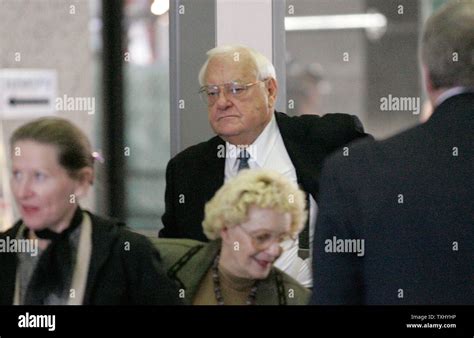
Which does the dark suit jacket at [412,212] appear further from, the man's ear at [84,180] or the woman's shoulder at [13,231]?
the woman's shoulder at [13,231]

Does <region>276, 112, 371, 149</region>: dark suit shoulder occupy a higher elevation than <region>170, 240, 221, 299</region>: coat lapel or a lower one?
higher

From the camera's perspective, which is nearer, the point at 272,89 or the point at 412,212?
the point at 412,212

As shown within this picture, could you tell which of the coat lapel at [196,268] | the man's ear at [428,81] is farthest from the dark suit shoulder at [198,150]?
the man's ear at [428,81]

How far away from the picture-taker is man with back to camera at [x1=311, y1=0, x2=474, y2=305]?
120 inches

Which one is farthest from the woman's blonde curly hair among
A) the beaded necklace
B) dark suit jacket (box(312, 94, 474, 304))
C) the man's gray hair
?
the man's gray hair

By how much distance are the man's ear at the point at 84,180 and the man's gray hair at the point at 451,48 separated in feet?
4.65

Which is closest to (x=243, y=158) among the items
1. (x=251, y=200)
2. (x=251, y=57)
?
(x=251, y=200)

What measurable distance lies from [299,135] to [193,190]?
49 cm

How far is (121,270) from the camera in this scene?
3588 mm

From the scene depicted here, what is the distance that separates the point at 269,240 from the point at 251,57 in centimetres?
76
